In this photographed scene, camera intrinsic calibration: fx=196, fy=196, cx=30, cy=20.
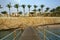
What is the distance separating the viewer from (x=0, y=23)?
252ft

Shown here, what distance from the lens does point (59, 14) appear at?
97.6 m

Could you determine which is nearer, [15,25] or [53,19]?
[15,25]

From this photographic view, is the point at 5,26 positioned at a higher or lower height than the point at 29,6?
lower

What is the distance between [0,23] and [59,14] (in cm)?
3369

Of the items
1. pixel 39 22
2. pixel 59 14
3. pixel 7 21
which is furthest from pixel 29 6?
pixel 7 21

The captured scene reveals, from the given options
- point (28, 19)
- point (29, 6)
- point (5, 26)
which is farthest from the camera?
point (29, 6)

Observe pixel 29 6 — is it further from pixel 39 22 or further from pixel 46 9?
pixel 39 22

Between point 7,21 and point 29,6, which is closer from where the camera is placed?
point 7,21

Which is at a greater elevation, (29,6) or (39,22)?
(29,6)

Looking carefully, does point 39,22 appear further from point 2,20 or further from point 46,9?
point 46,9

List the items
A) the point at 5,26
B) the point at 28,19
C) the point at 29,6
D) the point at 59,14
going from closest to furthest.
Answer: the point at 5,26 < the point at 28,19 < the point at 59,14 < the point at 29,6

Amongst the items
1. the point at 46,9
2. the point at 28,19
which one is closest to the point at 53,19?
the point at 28,19

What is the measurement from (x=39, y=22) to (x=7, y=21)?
14.8 meters

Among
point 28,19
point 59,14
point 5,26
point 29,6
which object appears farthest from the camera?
point 29,6
